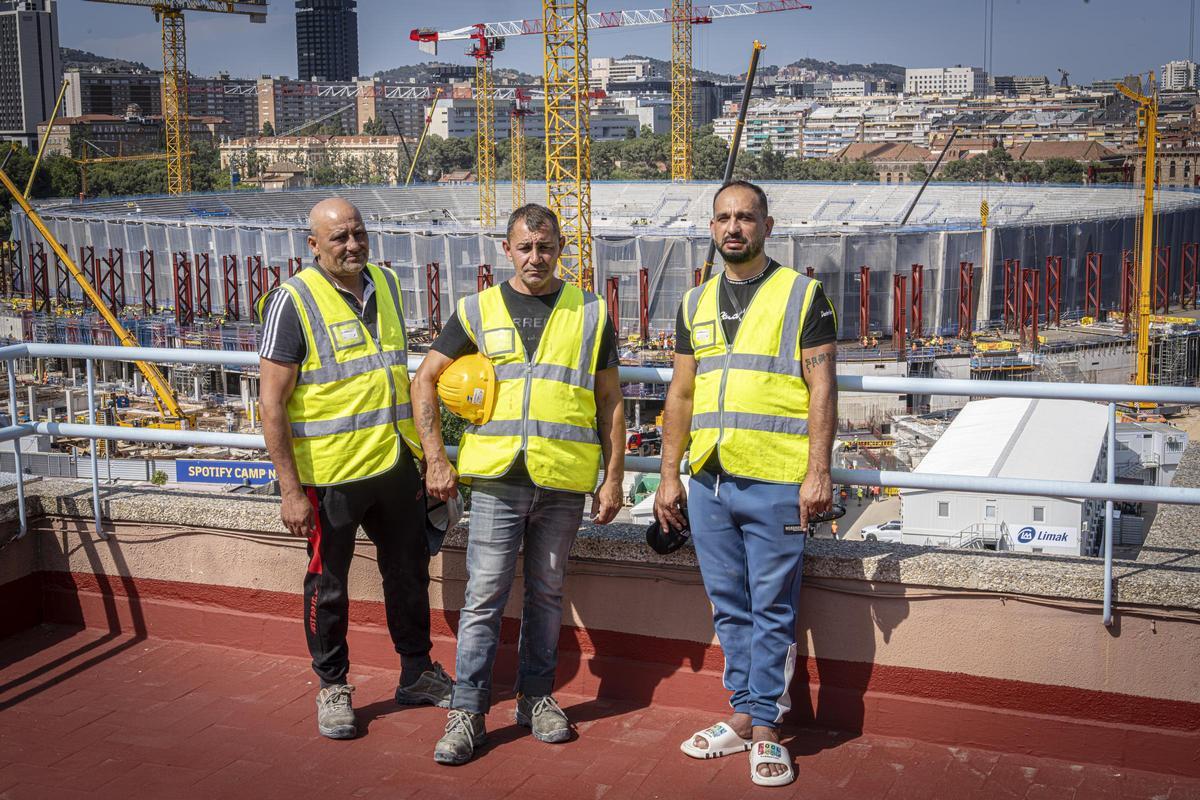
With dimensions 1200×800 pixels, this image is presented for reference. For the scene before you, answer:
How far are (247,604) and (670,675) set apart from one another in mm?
1358

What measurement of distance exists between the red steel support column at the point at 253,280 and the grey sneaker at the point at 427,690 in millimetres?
48468

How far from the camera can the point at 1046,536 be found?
12.2m

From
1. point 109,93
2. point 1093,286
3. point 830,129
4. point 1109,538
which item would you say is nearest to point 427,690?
point 1109,538

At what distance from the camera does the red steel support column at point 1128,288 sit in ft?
155

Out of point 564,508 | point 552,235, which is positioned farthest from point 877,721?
point 552,235

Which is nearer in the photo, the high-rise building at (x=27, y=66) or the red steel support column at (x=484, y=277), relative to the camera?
the red steel support column at (x=484, y=277)

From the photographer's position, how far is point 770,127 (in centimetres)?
19288

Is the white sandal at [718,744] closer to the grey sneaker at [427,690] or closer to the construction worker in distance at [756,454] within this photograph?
the construction worker in distance at [756,454]

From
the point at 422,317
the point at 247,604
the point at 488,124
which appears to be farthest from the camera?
the point at 488,124

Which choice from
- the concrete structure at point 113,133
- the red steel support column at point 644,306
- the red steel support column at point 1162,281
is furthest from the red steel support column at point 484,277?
the concrete structure at point 113,133

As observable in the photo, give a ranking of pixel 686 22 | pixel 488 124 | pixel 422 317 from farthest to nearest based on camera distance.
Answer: pixel 686 22 < pixel 488 124 < pixel 422 317

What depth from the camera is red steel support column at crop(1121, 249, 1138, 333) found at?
47253 millimetres

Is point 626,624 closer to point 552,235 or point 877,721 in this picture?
point 877,721

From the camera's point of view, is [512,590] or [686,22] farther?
[686,22]
